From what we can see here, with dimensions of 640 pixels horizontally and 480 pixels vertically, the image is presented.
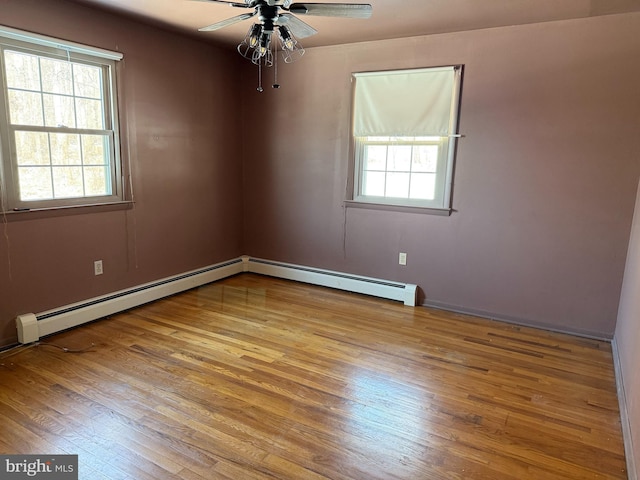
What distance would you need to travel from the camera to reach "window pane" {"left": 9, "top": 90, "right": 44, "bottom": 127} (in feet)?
9.71

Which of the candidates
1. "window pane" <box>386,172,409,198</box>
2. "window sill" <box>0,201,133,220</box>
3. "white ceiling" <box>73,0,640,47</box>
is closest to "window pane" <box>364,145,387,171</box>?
"window pane" <box>386,172,409,198</box>

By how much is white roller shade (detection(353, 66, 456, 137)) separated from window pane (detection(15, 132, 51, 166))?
2.59m

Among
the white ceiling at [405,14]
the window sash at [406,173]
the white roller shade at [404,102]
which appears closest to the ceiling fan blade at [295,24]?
the white ceiling at [405,14]

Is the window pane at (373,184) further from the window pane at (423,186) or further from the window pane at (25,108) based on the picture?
the window pane at (25,108)

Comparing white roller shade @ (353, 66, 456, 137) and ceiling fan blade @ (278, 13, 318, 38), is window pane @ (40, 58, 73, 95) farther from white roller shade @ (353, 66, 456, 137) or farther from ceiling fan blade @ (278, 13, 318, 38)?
white roller shade @ (353, 66, 456, 137)

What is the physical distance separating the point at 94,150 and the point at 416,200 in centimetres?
281

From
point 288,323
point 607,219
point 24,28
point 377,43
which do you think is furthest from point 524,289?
point 24,28

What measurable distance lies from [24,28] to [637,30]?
420cm

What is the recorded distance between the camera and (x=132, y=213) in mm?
3820

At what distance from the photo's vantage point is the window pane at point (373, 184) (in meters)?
4.22

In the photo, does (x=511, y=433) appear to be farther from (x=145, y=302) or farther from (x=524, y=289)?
(x=145, y=302)

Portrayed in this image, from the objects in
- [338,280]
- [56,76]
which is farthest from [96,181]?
[338,280]

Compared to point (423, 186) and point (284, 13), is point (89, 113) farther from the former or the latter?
point (423, 186)

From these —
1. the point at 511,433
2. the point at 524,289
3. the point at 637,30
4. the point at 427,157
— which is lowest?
the point at 511,433
